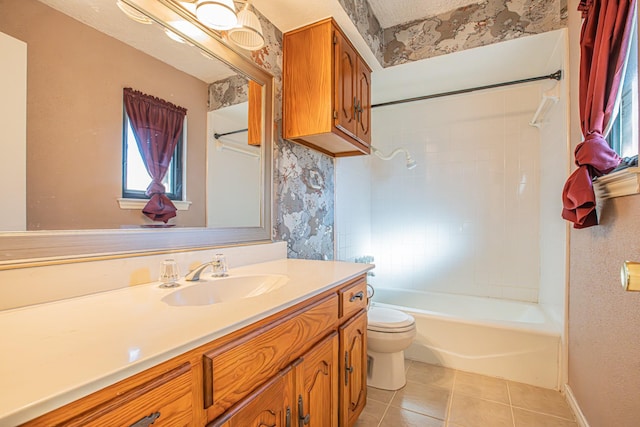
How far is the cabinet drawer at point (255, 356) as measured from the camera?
644 mm

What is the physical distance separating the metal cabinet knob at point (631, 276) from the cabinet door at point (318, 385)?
0.84 metres

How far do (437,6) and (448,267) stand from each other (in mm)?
2144

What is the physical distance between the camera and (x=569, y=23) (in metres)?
1.71

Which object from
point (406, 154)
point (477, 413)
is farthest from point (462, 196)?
point (477, 413)

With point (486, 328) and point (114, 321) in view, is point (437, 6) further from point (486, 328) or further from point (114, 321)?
point (114, 321)

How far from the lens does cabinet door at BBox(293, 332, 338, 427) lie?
0.94m

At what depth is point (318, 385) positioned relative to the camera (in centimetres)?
105

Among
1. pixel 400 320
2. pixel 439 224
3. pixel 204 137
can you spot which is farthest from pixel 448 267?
pixel 204 137

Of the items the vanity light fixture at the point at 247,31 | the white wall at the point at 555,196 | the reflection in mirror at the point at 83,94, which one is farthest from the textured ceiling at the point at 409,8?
the reflection in mirror at the point at 83,94

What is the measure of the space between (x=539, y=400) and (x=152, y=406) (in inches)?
81.6

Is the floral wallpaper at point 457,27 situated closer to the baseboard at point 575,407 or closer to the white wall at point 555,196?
the white wall at point 555,196

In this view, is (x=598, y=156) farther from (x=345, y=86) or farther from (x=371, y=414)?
(x=371, y=414)

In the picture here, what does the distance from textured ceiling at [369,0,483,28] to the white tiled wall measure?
2.96 ft

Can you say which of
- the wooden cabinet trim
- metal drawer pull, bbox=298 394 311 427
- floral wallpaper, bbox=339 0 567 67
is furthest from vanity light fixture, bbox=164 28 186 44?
metal drawer pull, bbox=298 394 311 427
